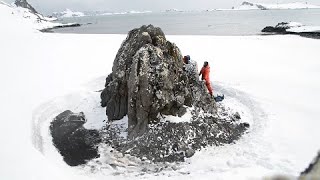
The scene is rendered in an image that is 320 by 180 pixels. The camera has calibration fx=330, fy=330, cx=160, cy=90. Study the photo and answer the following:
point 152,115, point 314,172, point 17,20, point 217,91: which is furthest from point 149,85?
point 17,20

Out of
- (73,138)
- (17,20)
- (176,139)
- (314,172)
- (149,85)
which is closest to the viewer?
(314,172)

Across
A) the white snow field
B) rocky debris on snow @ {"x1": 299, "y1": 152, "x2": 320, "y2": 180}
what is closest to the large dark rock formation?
the white snow field

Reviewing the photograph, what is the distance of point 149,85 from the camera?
1609cm

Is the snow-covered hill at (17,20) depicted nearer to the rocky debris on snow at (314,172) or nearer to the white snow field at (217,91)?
the white snow field at (217,91)

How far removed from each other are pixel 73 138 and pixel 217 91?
35.2 feet

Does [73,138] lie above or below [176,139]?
below

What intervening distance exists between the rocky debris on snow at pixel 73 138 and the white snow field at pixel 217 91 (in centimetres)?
42

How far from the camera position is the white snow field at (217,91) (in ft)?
44.7

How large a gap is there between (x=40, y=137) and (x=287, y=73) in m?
19.7

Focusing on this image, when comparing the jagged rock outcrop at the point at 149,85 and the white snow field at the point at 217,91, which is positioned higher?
the jagged rock outcrop at the point at 149,85

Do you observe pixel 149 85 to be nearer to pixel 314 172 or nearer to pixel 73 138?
pixel 73 138

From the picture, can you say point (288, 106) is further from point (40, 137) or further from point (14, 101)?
point (14, 101)

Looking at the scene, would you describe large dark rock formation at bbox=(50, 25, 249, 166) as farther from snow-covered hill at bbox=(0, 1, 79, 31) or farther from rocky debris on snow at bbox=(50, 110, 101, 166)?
snow-covered hill at bbox=(0, 1, 79, 31)

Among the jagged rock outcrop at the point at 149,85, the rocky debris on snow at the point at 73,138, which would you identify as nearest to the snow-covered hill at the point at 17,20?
the rocky debris on snow at the point at 73,138
